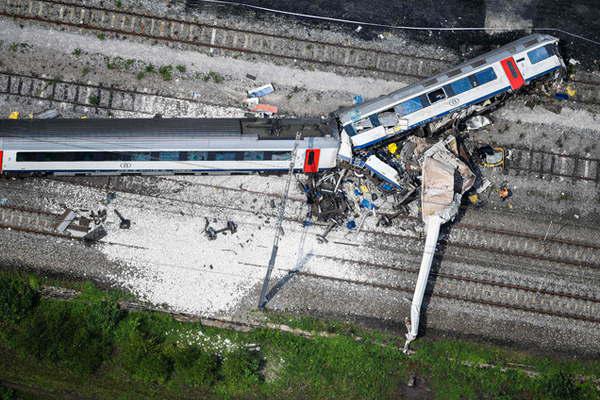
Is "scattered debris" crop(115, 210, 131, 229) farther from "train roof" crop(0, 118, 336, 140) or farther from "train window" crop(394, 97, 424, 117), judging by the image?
"train window" crop(394, 97, 424, 117)

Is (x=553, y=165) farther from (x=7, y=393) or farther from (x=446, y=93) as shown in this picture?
(x=7, y=393)

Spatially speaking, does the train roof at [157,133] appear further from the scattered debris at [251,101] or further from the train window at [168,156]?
the scattered debris at [251,101]

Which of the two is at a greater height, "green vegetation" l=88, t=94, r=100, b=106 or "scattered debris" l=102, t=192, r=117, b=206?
"green vegetation" l=88, t=94, r=100, b=106

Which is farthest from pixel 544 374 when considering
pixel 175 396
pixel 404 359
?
pixel 175 396

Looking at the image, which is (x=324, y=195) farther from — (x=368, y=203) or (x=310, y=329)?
(x=310, y=329)

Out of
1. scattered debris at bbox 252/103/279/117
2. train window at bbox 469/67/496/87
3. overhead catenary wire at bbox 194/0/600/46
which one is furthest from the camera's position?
overhead catenary wire at bbox 194/0/600/46

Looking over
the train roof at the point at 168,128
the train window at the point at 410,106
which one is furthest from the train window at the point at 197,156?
the train window at the point at 410,106

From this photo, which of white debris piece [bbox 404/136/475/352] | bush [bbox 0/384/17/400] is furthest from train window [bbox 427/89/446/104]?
bush [bbox 0/384/17/400]
